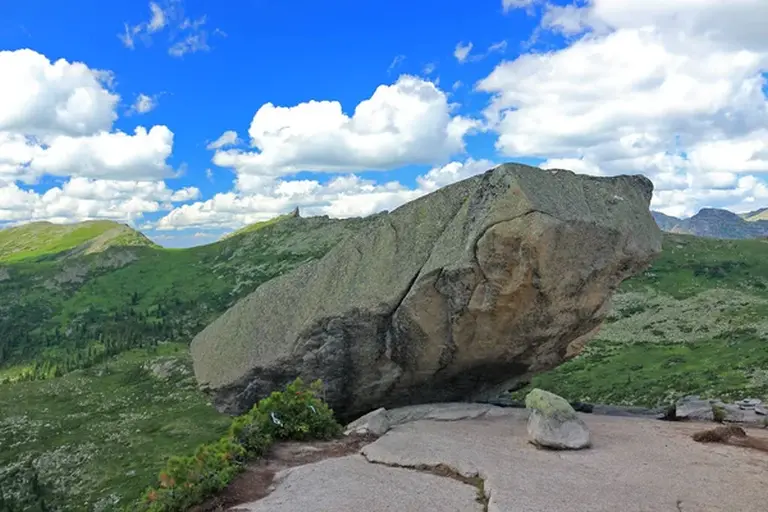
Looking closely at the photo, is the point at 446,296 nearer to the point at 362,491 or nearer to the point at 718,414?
the point at 362,491

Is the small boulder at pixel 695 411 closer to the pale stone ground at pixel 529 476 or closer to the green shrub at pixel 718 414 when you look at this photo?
the green shrub at pixel 718 414

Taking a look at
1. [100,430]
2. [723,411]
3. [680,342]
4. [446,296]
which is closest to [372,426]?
[446,296]

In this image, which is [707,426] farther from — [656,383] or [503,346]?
[656,383]

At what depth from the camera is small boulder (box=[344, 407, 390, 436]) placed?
24.3 metres

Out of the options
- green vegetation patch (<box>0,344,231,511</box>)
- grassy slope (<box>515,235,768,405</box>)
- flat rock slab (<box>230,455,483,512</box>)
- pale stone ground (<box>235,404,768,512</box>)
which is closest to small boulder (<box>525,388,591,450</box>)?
pale stone ground (<box>235,404,768,512</box>)

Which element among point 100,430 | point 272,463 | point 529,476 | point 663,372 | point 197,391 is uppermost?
point 529,476

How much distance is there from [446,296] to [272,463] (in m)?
9.82

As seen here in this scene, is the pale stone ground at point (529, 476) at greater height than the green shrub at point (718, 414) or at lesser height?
greater

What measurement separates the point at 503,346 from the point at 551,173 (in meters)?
7.93

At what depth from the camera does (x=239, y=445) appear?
64.9ft

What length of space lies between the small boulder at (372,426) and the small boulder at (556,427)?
5823mm

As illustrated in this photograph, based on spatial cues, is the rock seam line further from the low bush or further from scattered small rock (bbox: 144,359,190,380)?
scattered small rock (bbox: 144,359,190,380)

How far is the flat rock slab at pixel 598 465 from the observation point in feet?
52.0

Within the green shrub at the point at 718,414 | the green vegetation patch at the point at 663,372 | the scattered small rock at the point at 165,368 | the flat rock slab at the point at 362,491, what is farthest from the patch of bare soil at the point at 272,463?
the scattered small rock at the point at 165,368
